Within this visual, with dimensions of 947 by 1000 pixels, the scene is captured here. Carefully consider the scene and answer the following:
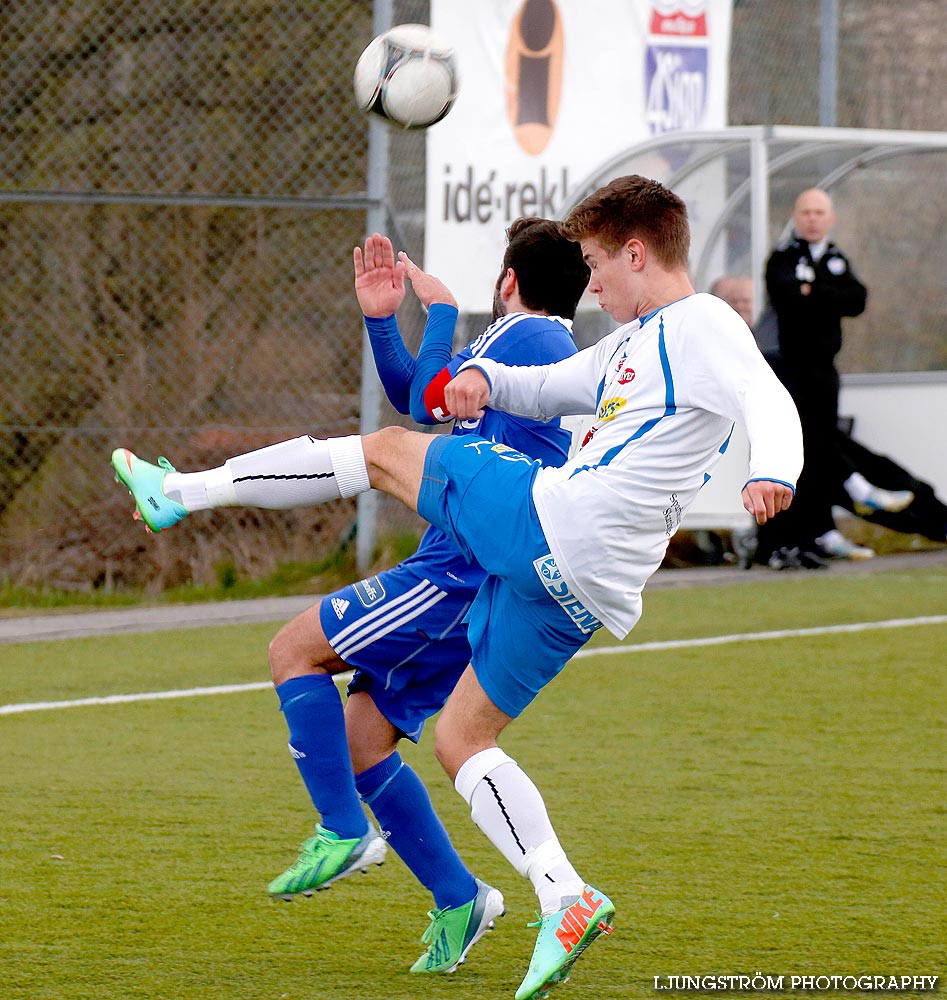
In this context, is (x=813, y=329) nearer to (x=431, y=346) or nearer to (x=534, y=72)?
(x=534, y=72)

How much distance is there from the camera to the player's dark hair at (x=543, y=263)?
4.07 m

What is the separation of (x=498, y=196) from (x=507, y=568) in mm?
6976

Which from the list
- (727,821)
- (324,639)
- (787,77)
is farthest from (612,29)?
(324,639)

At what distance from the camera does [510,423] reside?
13.4 ft

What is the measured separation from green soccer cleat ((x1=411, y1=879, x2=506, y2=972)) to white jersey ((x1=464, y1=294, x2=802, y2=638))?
802mm

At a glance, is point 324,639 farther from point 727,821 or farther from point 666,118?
point 666,118

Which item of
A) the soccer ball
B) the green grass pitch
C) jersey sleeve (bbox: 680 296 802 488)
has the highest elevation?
the soccer ball

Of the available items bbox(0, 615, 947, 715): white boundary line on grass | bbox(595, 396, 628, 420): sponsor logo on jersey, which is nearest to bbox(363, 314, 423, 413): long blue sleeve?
bbox(595, 396, 628, 420): sponsor logo on jersey

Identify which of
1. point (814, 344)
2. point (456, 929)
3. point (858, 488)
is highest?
point (814, 344)

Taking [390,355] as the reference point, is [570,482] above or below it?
below

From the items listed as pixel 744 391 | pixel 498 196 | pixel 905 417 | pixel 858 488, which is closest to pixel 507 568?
pixel 744 391

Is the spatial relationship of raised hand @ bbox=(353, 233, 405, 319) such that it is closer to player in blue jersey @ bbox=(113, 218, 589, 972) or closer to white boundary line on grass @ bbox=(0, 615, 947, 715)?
player in blue jersey @ bbox=(113, 218, 589, 972)

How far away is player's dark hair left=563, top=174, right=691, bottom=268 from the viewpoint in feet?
11.9

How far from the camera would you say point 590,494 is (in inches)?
138
